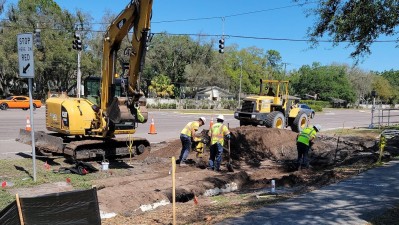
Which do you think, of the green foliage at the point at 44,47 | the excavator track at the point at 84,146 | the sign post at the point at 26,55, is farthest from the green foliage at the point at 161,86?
the sign post at the point at 26,55

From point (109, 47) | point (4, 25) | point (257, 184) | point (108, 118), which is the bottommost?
point (257, 184)

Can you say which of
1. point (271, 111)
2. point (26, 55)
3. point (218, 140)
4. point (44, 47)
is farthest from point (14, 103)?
point (26, 55)

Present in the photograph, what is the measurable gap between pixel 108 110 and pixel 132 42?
6.94 ft

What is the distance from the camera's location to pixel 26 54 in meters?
9.48

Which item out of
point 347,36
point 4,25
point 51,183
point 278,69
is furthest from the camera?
point 278,69

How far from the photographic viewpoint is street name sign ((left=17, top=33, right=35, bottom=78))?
9398mm

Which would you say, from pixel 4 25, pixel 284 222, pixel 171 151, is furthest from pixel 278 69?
pixel 284 222

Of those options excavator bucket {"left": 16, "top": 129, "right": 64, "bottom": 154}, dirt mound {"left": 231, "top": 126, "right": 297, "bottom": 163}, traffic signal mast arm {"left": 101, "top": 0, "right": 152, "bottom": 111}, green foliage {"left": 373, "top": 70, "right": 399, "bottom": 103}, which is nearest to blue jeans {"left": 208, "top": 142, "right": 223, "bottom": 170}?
traffic signal mast arm {"left": 101, "top": 0, "right": 152, "bottom": 111}

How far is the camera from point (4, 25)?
177ft

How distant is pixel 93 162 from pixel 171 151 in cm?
327

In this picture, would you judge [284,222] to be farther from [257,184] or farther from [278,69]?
[278,69]

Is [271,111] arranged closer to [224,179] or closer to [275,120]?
[275,120]

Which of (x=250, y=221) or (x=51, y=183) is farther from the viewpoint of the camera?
(x=51, y=183)

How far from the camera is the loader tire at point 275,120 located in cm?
2173
